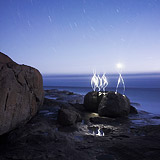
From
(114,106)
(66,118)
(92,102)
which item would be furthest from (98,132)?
(92,102)

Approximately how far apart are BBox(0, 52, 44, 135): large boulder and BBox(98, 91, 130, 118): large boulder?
4.48 m

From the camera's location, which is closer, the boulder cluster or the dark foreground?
the dark foreground

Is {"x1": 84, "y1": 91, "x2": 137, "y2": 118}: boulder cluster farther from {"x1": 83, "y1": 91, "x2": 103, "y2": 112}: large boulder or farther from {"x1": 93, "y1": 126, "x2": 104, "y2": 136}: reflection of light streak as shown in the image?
{"x1": 93, "y1": 126, "x2": 104, "y2": 136}: reflection of light streak

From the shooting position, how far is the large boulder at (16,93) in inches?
219

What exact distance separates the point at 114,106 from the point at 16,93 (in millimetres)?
6206

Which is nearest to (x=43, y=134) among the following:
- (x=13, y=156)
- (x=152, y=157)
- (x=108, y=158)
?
(x=13, y=156)

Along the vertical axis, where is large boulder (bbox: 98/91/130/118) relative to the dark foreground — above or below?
above

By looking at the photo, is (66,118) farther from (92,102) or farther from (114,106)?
(92,102)

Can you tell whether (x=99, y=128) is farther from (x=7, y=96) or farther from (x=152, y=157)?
(x=7, y=96)

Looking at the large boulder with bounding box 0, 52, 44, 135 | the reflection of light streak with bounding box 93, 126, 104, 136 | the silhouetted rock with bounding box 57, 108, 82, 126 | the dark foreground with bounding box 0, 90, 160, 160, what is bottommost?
the reflection of light streak with bounding box 93, 126, 104, 136

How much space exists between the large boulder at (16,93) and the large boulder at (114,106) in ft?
14.7

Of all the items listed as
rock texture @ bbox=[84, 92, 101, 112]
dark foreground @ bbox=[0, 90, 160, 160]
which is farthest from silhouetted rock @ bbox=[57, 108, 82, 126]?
rock texture @ bbox=[84, 92, 101, 112]

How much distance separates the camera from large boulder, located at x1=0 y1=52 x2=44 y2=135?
556 centimetres

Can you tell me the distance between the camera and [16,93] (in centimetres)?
616
